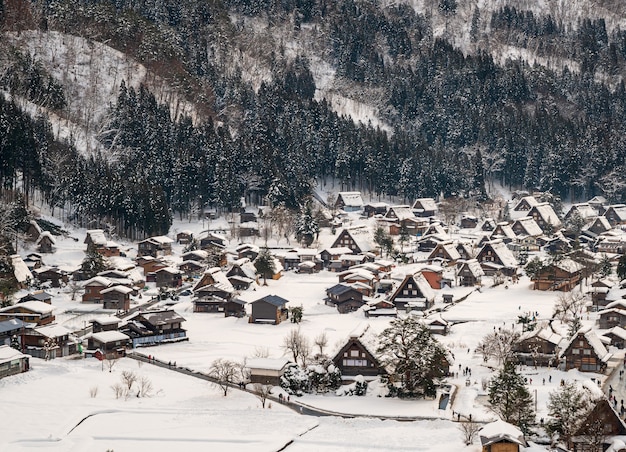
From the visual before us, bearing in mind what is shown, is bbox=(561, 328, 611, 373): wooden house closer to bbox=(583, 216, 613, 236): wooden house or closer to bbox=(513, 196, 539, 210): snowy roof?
bbox=(583, 216, 613, 236): wooden house

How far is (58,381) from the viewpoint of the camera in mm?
40219

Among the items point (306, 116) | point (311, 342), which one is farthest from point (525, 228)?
point (311, 342)

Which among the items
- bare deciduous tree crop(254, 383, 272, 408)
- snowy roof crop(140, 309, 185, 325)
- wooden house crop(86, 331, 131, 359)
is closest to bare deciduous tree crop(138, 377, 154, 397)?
bare deciduous tree crop(254, 383, 272, 408)

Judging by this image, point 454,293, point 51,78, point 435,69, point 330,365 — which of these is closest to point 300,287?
point 454,293

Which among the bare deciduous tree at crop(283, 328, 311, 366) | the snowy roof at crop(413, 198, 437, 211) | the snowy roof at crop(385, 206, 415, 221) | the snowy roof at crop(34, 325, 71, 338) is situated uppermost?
the snowy roof at crop(413, 198, 437, 211)

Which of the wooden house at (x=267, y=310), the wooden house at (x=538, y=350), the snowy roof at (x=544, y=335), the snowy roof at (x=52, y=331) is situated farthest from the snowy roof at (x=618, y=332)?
the snowy roof at (x=52, y=331)

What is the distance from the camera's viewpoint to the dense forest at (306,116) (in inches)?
3475

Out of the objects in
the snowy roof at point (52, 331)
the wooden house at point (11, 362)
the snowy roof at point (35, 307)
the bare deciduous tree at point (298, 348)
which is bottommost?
the wooden house at point (11, 362)

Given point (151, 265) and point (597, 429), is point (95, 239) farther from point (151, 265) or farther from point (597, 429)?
point (597, 429)

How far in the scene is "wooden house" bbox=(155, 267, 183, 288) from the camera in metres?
66.4

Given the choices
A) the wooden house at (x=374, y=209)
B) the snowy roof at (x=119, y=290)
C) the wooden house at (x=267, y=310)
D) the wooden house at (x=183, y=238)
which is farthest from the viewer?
the wooden house at (x=374, y=209)

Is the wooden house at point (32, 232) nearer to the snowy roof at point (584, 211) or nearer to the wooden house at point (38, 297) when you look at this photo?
the wooden house at point (38, 297)

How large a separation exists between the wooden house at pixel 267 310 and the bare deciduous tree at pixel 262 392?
560 inches

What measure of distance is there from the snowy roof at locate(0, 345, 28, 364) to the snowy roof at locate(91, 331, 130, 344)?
475 centimetres
